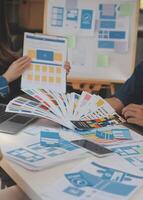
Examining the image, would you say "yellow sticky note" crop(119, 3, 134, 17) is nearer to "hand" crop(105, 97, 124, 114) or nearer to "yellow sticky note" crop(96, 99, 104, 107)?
"hand" crop(105, 97, 124, 114)

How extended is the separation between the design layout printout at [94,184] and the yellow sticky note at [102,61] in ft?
6.14


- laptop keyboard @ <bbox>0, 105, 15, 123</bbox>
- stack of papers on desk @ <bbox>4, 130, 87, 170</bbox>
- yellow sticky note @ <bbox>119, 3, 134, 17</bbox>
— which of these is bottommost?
stack of papers on desk @ <bbox>4, 130, 87, 170</bbox>

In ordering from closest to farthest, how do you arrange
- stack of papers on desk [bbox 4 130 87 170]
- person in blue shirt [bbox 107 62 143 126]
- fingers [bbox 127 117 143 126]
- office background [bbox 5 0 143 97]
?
stack of papers on desk [bbox 4 130 87 170] → fingers [bbox 127 117 143 126] → person in blue shirt [bbox 107 62 143 126] → office background [bbox 5 0 143 97]

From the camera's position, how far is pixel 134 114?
5.08ft

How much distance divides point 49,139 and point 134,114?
1.83 feet

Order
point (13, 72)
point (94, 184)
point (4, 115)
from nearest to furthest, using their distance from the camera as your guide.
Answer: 1. point (94, 184)
2. point (4, 115)
3. point (13, 72)

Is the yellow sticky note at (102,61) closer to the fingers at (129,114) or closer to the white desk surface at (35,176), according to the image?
the fingers at (129,114)

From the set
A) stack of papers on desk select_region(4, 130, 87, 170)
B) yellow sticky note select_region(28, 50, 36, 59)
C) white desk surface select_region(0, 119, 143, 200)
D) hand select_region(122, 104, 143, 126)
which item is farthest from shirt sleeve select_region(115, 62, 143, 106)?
white desk surface select_region(0, 119, 143, 200)

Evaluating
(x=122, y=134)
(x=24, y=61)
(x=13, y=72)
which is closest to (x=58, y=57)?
(x=24, y=61)

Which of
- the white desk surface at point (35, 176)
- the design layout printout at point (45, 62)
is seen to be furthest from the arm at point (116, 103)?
the white desk surface at point (35, 176)

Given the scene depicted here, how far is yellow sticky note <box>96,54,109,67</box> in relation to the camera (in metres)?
2.77

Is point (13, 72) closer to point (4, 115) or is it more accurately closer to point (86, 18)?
point (4, 115)

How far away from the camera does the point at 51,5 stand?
2.69 meters

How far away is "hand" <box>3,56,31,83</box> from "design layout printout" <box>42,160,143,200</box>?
0.92m
